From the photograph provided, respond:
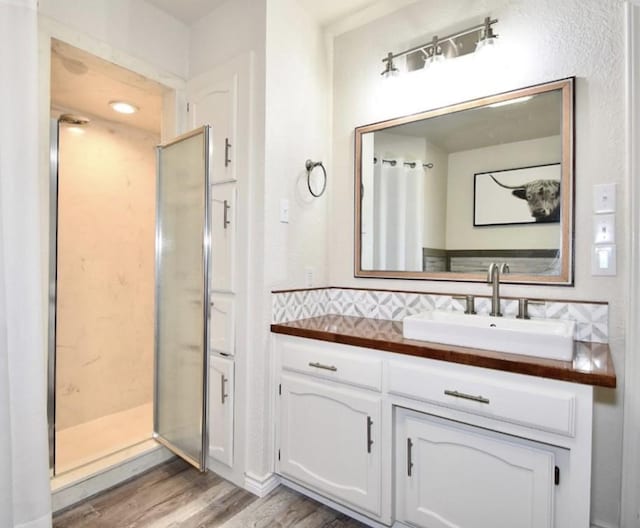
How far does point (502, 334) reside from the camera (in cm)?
135

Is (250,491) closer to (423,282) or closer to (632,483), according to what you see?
(423,282)

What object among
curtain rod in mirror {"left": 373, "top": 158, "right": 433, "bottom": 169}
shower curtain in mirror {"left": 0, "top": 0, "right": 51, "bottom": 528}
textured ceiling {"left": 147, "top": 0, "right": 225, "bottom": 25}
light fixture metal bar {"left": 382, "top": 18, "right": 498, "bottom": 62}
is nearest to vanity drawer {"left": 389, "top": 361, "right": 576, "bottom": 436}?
curtain rod in mirror {"left": 373, "top": 158, "right": 433, "bottom": 169}

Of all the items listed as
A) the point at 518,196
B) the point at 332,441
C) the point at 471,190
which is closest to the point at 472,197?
the point at 471,190

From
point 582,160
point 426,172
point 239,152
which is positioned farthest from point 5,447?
point 582,160

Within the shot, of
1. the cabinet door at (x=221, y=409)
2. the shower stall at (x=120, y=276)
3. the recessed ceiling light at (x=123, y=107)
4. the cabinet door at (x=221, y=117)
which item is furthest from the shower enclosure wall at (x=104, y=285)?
the cabinet door at (x=221, y=117)

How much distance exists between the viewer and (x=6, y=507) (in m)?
1.25

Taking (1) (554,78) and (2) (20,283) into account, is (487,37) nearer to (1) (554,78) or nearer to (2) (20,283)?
(1) (554,78)

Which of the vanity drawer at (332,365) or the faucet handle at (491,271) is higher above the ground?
the faucet handle at (491,271)

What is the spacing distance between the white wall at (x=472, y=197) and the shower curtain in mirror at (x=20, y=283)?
1.81 meters

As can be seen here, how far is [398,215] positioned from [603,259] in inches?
38.2

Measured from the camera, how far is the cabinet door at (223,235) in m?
1.99

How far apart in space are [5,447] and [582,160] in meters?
2.44

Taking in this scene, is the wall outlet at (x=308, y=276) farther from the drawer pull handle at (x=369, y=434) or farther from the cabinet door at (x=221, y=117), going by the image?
the drawer pull handle at (x=369, y=434)

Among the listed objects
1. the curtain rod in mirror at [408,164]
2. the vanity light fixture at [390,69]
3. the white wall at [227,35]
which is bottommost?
the curtain rod in mirror at [408,164]
